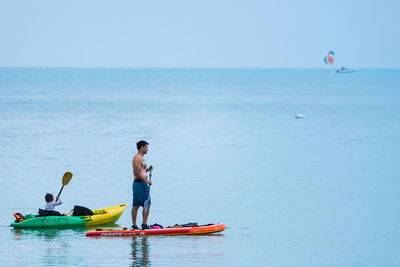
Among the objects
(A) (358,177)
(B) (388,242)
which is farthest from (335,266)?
(A) (358,177)

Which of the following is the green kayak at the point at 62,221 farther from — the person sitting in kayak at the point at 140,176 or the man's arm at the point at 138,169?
A: the man's arm at the point at 138,169

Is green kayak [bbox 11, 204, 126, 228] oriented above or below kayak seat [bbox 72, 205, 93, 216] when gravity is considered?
below

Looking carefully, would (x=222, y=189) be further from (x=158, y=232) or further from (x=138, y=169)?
(x=138, y=169)

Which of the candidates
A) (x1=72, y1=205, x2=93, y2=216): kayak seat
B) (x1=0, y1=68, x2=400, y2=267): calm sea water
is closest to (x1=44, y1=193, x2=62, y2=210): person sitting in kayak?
(x1=72, y1=205, x2=93, y2=216): kayak seat

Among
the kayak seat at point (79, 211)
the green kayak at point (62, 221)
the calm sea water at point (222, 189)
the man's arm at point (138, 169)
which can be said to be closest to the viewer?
the calm sea water at point (222, 189)

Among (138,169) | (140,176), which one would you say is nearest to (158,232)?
(140,176)

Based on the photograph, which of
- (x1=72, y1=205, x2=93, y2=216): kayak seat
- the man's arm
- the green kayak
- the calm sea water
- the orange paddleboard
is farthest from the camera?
(x1=72, y1=205, x2=93, y2=216): kayak seat

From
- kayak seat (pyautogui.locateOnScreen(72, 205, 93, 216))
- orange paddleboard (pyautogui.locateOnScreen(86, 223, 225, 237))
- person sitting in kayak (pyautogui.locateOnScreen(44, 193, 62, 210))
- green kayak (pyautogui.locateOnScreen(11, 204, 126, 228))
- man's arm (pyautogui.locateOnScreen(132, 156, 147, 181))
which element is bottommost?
orange paddleboard (pyautogui.locateOnScreen(86, 223, 225, 237))

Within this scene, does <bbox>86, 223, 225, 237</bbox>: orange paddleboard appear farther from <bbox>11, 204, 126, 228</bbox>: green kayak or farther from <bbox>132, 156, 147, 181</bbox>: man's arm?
<bbox>132, 156, 147, 181</bbox>: man's arm

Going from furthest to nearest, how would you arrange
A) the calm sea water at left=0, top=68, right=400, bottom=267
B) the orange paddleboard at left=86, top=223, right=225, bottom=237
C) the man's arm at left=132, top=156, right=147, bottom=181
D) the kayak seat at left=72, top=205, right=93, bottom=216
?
the kayak seat at left=72, top=205, right=93, bottom=216, the orange paddleboard at left=86, top=223, right=225, bottom=237, the man's arm at left=132, top=156, right=147, bottom=181, the calm sea water at left=0, top=68, right=400, bottom=267

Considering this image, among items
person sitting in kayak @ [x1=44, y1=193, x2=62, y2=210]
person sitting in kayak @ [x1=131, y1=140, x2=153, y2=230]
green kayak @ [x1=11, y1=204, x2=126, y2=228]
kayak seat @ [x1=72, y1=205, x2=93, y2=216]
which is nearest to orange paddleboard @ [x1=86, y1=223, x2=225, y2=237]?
person sitting in kayak @ [x1=131, y1=140, x2=153, y2=230]

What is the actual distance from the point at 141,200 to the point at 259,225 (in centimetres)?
381

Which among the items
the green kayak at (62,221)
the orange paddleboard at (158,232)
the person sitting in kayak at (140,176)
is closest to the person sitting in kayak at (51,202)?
the green kayak at (62,221)

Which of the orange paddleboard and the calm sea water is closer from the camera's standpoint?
the calm sea water
